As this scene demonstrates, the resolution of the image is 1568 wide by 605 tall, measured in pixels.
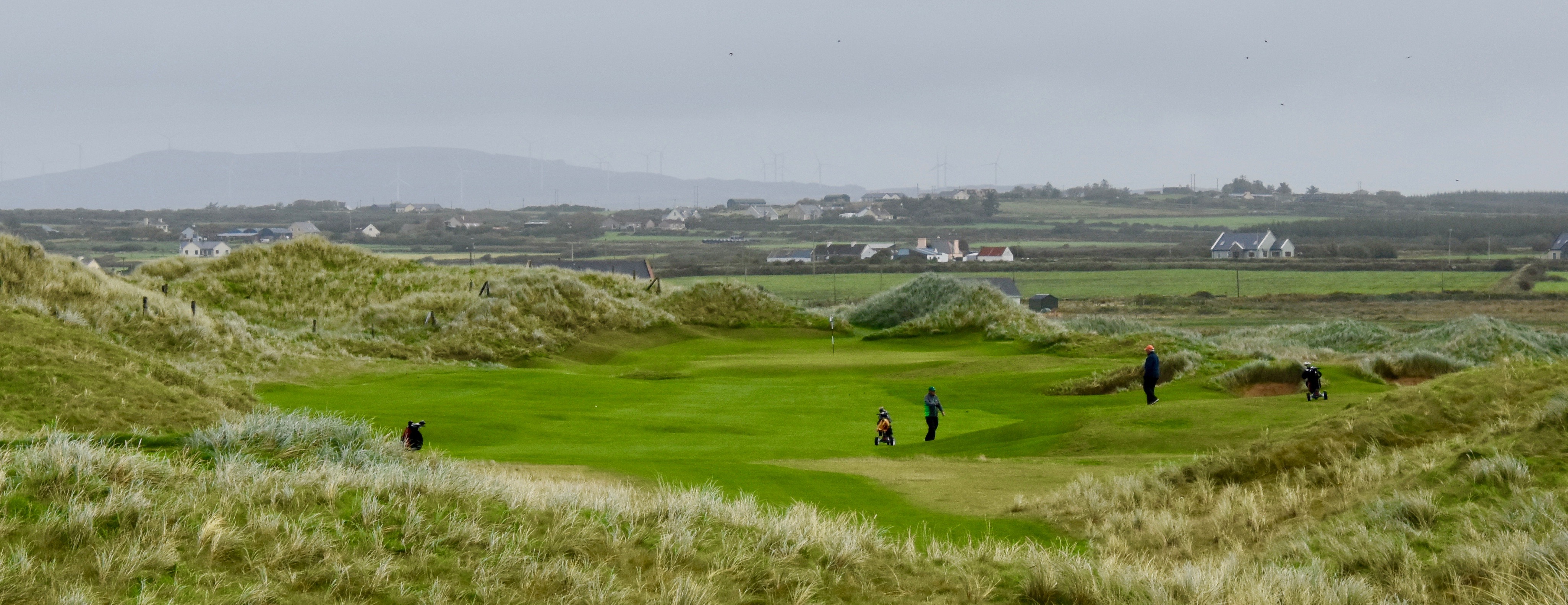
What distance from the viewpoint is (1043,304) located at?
84.0 meters

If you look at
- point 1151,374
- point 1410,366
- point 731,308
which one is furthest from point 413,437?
point 731,308

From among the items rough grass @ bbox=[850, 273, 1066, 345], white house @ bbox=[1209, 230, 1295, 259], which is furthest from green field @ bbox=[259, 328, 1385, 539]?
white house @ bbox=[1209, 230, 1295, 259]

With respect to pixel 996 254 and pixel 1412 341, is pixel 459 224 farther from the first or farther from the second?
pixel 1412 341

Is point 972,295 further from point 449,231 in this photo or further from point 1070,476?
point 449,231

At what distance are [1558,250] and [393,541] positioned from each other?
5715 inches

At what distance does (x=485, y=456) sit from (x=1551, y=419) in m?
11.9

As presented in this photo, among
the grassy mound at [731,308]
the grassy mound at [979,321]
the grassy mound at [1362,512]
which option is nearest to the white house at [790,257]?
the grassy mound at [731,308]

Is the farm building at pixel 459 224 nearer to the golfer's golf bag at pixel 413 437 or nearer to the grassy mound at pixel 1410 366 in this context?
the grassy mound at pixel 1410 366

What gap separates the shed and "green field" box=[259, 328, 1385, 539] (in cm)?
4709

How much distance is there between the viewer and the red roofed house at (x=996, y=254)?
135 metres

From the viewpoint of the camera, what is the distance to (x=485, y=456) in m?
16.4

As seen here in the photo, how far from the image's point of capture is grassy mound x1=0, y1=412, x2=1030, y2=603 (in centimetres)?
744

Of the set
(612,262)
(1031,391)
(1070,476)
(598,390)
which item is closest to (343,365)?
(598,390)

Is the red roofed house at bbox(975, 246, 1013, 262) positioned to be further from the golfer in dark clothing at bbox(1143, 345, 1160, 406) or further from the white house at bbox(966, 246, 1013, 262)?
the golfer in dark clothing at bbox(1143, 345, 1160, 406)
